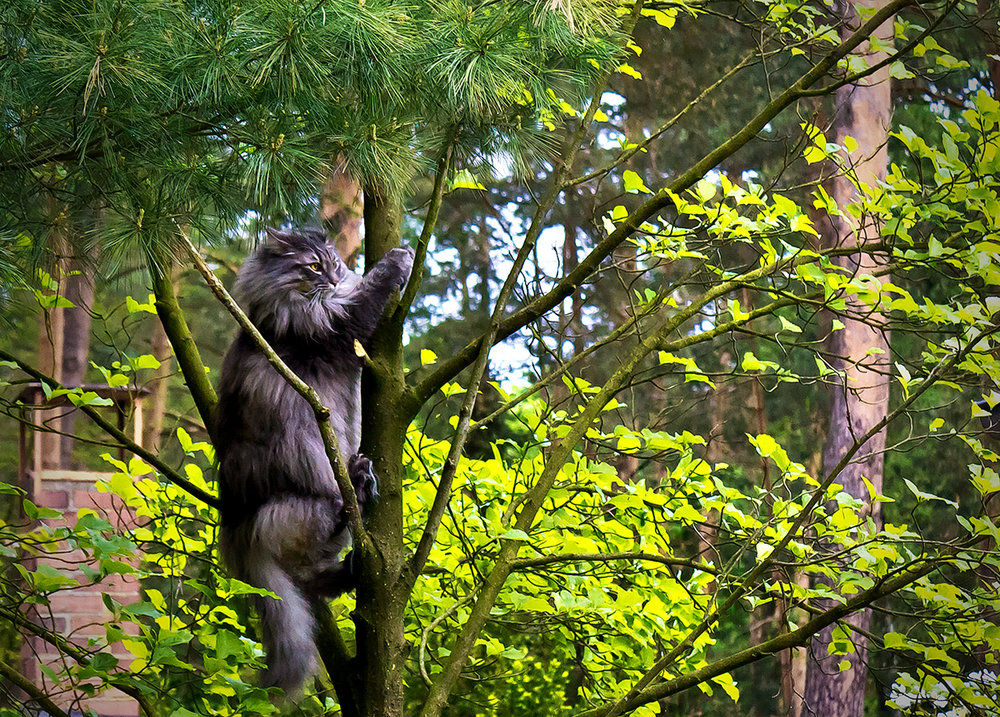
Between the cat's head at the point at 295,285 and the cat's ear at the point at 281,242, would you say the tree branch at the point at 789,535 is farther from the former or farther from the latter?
the cat's ear at the point at 281,242

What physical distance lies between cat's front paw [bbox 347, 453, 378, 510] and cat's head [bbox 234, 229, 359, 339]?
49 cm

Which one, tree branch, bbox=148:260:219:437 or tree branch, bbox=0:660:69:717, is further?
tree branch, bbox=148:260:219:437

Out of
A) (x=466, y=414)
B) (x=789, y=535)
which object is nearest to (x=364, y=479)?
(x=466, y=414)

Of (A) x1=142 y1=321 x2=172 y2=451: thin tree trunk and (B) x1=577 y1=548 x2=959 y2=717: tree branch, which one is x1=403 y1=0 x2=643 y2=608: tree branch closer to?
(B) x1=577 y1=548 x2=959 y2=717: tree branch

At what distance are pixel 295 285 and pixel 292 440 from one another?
501 millimetres

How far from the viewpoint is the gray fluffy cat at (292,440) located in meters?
A: 2.82

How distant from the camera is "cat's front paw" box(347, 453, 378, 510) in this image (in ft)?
8.64

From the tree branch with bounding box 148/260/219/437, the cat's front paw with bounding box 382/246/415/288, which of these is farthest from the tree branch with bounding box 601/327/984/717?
the tree branch with bounding box 148/260/219/437

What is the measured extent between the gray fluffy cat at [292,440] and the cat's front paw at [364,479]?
0.29m

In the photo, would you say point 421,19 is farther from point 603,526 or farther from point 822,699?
point 822,699

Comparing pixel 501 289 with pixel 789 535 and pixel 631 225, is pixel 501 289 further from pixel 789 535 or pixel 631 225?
pixel 789 535

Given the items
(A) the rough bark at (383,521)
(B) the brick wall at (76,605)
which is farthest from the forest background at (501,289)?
(B) the brick wall at (76,605)

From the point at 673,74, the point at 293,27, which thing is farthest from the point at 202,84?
the point at 673,74

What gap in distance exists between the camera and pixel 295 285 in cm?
303
